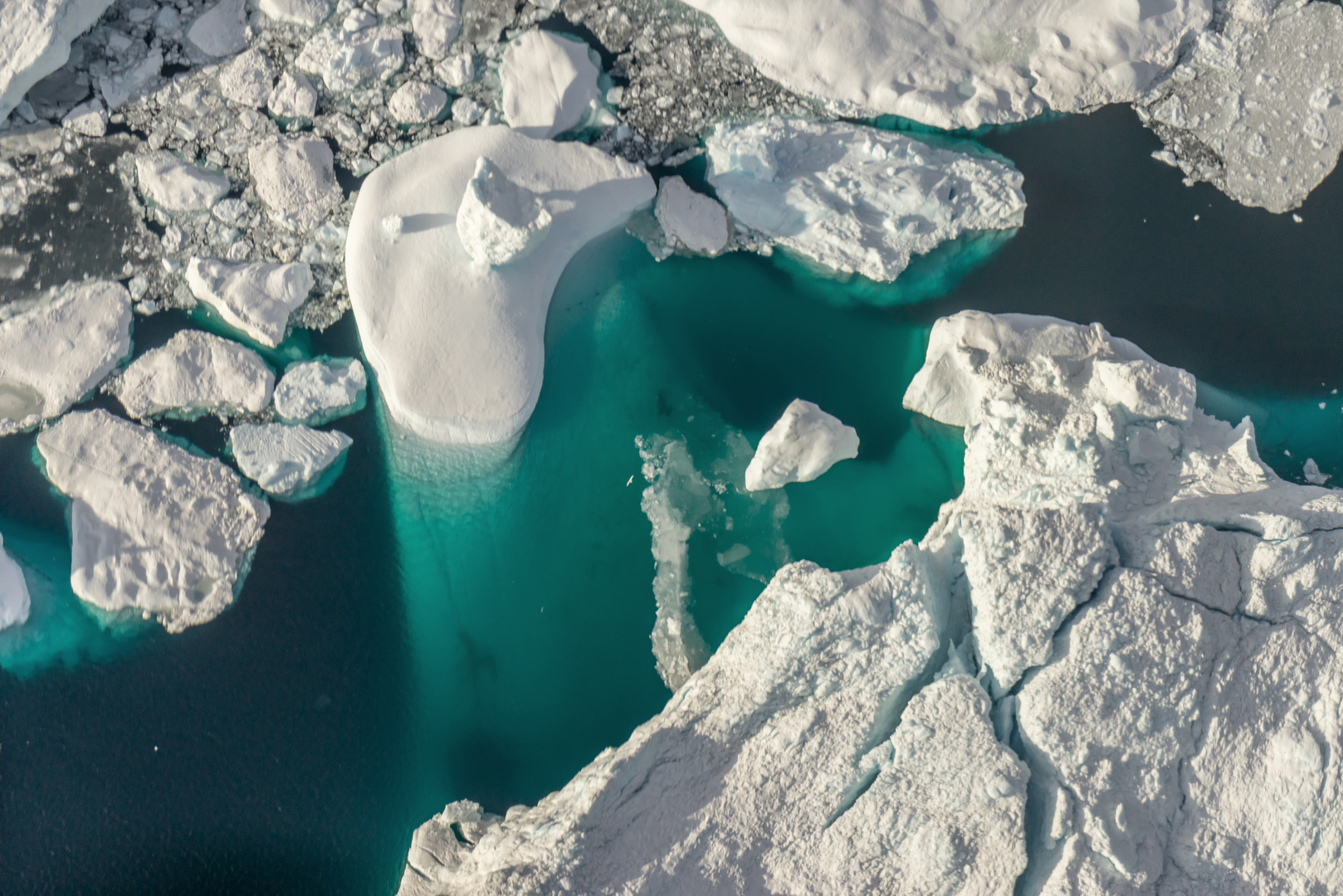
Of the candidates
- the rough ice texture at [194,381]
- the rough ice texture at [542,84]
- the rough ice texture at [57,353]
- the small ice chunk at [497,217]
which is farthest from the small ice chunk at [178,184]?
the rough ice texture at [542,84]

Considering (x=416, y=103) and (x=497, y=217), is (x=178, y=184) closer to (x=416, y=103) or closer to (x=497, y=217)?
A: (x=416, y=103)

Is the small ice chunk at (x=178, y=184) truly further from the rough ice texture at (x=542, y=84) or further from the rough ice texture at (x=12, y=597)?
the rough ice texture at (x=12, y=597)

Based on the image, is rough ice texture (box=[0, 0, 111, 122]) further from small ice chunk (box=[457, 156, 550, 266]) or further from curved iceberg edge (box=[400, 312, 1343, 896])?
curved iceberg edge (box=[400, 312, 1343, 896])

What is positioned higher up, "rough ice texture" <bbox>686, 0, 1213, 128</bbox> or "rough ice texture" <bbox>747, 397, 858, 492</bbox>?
"rough ice texture" <bbox>686, 0, 1213, 128</bbox>

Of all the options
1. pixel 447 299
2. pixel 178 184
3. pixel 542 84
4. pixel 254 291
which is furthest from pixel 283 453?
pixel 542 84

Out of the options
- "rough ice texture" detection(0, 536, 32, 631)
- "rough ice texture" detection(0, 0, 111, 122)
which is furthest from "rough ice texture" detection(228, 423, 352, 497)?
"rough ice texture" detection(0, 0, 111, 122)

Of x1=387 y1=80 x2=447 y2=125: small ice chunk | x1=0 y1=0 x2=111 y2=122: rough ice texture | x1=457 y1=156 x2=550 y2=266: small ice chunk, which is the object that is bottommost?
x1=457 y1=156 x2=550 y2=266: small ice chunk
